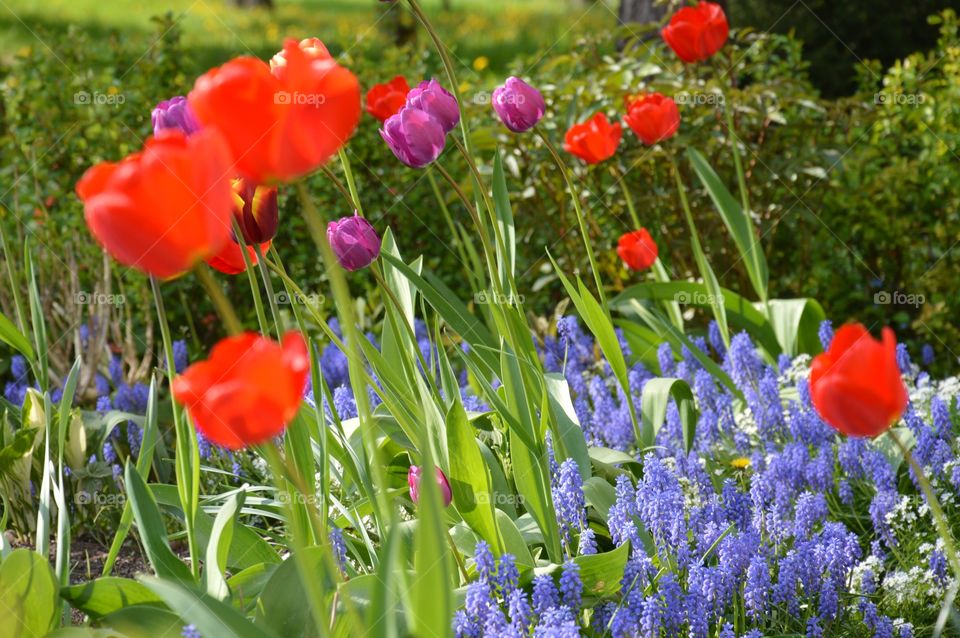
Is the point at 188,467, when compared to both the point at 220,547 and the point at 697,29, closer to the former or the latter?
the point at 220,547

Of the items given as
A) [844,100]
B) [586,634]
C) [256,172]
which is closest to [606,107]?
[844,100]

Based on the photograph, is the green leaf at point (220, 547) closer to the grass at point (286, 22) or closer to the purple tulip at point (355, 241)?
the purple tulip at point (355, 241)

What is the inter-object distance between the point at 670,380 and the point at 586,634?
3.66 ft

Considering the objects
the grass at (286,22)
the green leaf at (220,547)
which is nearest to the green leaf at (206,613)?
the green leaf at (220,547)

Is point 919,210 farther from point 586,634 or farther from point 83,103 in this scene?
point 83,103

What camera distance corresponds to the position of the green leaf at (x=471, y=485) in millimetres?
1953

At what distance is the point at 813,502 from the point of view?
2.21 metres

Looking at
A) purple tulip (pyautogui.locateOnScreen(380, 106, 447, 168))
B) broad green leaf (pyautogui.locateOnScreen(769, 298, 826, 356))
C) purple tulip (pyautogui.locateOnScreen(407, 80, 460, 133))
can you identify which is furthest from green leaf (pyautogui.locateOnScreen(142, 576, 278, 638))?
broad green leaf (pyautogui.locateOnScreen(769, 298, 826, 356))

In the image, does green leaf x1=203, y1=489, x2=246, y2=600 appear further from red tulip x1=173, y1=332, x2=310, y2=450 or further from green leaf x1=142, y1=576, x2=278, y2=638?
red tulip x1=173, y1=332, x2=310, y2=450

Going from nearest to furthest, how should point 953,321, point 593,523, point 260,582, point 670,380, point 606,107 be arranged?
1. point 260,582
2. point 593,523
3. point 670,380
4. point 606,107
5. point 953,321

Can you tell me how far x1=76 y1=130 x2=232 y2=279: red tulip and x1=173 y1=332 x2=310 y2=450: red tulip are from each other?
0.35ft

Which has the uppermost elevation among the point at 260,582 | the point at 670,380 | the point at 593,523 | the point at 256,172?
the point at 670,380

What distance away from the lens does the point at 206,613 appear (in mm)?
1323

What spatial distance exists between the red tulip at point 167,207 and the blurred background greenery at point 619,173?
9.98 ft
